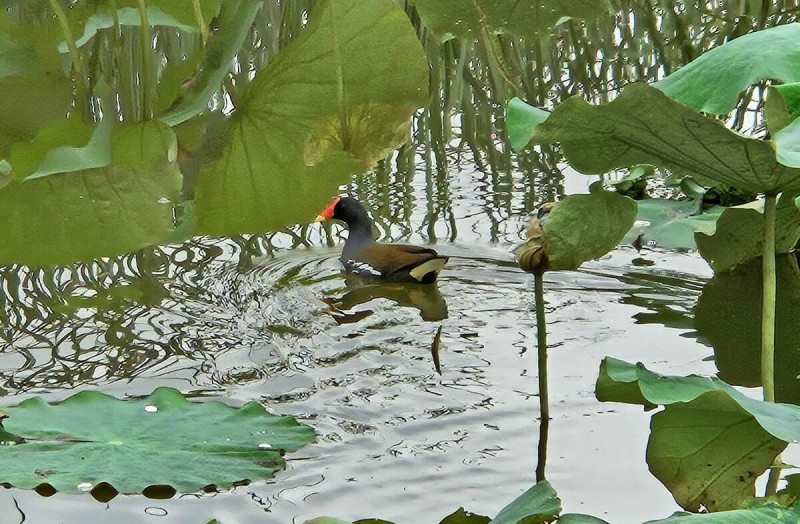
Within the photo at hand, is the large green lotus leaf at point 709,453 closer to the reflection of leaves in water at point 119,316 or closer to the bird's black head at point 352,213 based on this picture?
the reflection of leaves in water at point 119,316

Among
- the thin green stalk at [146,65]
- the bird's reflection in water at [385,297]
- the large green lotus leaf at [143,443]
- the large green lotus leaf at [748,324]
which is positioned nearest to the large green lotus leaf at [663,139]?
the thin green stalk at [146,65]

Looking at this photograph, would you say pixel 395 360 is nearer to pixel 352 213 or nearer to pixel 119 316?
pixel 119 316

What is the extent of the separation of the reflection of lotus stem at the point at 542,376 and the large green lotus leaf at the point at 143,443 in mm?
427

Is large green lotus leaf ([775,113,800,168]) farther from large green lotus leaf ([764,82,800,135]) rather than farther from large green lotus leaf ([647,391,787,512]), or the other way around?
large green lotus leaf ([647,391,787,512])

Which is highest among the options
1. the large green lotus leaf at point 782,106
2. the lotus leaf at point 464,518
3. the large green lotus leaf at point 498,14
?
the large green lotus leaf at point 498,14

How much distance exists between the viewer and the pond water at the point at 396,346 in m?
1.98

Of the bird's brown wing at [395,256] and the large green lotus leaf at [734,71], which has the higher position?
the large green lotus leaf at [734,71]

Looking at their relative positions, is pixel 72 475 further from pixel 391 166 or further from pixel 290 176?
pixel 391 166

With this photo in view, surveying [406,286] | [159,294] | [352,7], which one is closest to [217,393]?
[159,294]

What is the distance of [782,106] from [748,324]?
1573 mm

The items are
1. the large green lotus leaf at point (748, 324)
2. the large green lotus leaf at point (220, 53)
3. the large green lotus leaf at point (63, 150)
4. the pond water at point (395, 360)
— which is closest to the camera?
the large green lotus leaf at point (63, 150)

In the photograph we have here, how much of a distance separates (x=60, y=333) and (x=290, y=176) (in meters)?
1.92

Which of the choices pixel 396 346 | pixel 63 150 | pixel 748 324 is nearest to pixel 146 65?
pixel 63 150

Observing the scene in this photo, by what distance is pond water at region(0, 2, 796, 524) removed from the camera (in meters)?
1.98
